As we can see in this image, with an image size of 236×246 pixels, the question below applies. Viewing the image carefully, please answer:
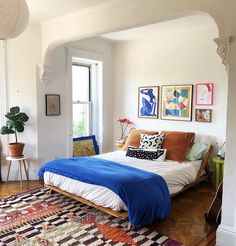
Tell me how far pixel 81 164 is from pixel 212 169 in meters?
2.30

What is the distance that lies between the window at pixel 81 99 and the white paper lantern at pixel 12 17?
331 cm

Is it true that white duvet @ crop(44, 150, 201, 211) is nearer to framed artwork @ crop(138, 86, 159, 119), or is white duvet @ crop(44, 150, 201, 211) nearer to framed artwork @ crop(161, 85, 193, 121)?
framed artwork @ crop(161, 85, 193, 121)

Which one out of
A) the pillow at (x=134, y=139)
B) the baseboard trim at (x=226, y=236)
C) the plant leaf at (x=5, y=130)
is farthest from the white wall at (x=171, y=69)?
the plant leaf at (x=5, y=130)

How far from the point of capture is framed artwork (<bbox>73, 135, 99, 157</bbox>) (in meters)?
5.23

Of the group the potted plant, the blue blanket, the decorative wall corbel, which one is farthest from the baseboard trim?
the potted plant

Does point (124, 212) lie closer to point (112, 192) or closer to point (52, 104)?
point (112, 192)

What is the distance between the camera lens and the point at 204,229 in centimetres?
292

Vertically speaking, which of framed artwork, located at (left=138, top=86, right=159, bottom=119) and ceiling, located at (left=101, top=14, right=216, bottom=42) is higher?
ceiling, located at (left=101, top=14, right=216, bottom=42)

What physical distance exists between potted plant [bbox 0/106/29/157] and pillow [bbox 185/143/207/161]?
106 inches

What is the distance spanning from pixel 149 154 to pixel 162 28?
6.98ft

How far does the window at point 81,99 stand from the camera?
17.4 ft

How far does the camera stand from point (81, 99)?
17.8 ft

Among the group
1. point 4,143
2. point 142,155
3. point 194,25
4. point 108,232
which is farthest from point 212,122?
point 4,143

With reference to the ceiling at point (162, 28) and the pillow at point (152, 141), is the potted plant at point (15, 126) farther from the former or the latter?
the ceiling at point (162, 28)
